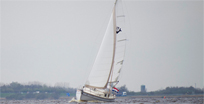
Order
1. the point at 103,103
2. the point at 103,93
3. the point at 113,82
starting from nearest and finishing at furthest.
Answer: the point at 103,103 → the point at 103,93 → the point at 113,82

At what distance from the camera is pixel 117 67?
5297cm

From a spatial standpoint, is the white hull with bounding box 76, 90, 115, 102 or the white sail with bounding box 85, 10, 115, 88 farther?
the white sail with bounding box 85, 10, 115, 88

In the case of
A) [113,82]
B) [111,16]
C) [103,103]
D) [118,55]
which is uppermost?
[111,16]

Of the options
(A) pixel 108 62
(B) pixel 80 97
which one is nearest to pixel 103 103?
(B) pixel 80 97

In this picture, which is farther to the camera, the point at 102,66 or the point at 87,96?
the point at 102,66

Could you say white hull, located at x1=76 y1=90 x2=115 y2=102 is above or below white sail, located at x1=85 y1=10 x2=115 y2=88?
below

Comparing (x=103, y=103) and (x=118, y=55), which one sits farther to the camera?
(x=118, y=55)

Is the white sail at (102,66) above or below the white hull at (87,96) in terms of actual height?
above

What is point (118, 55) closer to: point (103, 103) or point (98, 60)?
point (98, 60)

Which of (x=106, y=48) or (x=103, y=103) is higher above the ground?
(x=106, y=48)

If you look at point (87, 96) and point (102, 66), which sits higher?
point (102, 66)

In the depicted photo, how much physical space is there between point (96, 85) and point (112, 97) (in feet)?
9.87

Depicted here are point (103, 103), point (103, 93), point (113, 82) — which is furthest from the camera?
point (113, 82)

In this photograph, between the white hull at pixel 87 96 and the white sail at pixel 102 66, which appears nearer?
the white hull at pixel 87 96
